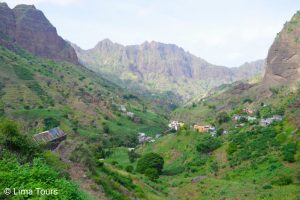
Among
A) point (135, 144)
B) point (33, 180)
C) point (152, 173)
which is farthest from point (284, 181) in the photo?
point (135, 144)

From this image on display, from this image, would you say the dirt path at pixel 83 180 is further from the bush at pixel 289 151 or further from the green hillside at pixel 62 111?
the green hillside at pixel 62 111

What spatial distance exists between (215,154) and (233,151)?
16.7 ft

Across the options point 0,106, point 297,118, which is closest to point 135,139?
point 0,106

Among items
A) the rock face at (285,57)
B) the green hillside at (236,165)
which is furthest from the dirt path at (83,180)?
the rock face at (285,57)

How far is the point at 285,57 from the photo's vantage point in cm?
15625

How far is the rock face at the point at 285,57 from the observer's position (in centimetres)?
15138

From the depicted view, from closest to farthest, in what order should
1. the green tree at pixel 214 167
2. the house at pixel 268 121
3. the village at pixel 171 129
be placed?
the village at pixel 171 129
the green tree at pixel 214 167
the house at pixel 268 121

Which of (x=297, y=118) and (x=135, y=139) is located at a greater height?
(x=297, y=118)

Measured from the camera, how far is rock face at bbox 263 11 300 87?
151m

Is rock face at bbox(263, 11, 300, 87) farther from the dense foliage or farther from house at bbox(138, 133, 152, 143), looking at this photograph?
the dense foliage

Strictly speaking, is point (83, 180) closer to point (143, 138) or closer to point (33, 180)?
point (33, 180)

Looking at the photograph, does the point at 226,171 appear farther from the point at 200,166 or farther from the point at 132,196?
the point at 132,196

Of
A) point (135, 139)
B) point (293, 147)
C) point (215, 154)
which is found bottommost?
point (135, 139)

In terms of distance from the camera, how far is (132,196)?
118 feet
